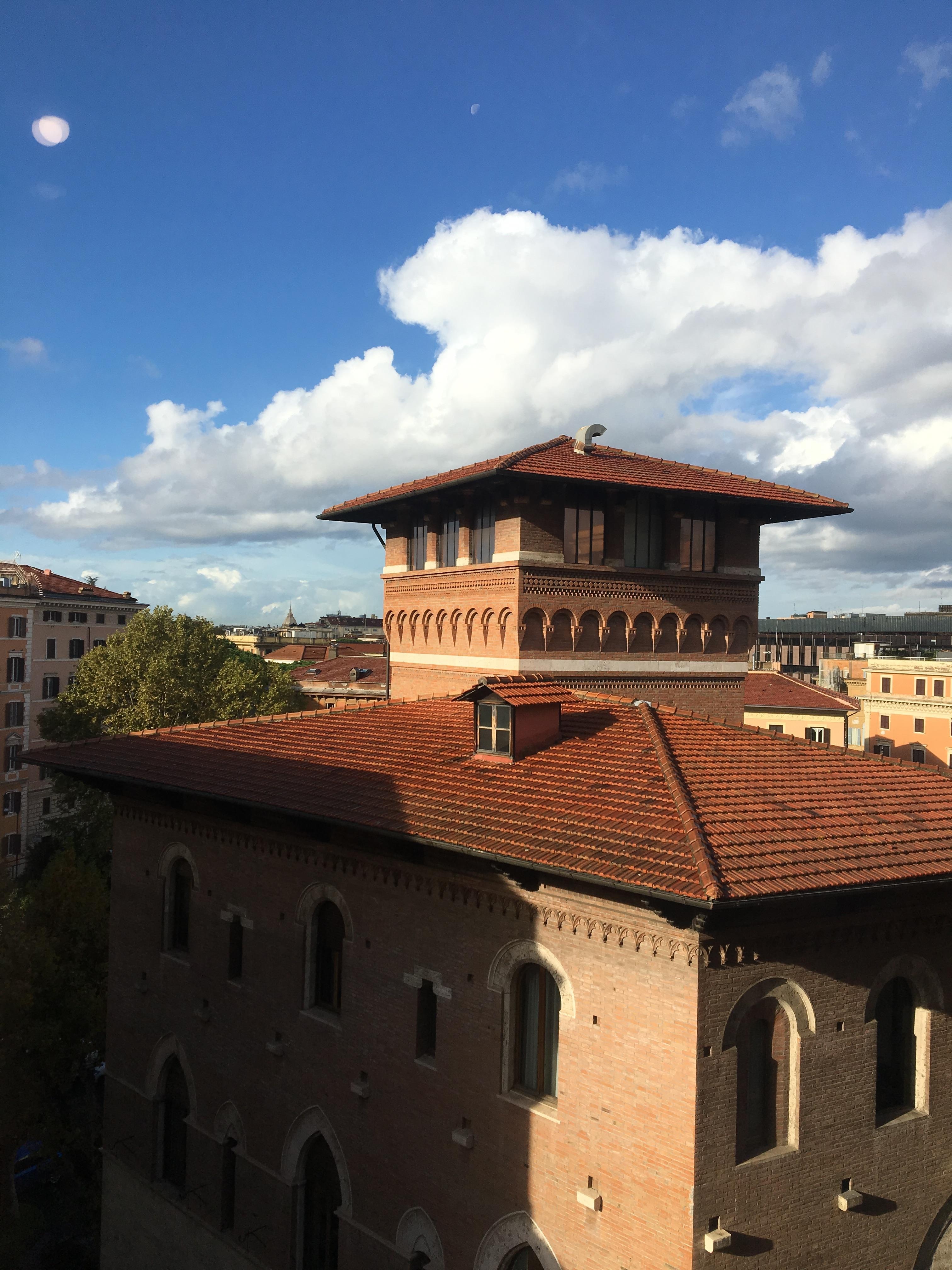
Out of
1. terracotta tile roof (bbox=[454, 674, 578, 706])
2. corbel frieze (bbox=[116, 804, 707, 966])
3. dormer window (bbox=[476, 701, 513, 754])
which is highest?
terracotta tile roof (bbox=[454, 674, 578, 706])

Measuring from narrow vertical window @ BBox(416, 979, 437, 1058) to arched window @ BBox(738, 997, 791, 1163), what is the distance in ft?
13.5

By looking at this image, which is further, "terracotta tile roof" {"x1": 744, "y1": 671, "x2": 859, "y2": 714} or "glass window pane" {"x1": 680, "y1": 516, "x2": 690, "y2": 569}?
"terracotta tile roof" {"x1": 744, "y1": 671, "x2": 859, "y2": 714}

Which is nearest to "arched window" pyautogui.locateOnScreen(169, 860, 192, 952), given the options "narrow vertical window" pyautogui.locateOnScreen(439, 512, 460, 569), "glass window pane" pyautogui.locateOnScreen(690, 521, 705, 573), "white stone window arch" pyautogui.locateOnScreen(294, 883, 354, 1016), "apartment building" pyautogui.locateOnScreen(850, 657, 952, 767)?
"white stone window arch" pyautogui.locateOnScreen(294, 883, 354, 1016)

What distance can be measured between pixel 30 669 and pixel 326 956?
45.9 meters

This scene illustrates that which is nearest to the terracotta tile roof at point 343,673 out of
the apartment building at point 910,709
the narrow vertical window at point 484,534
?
the narrow vertical window at point 484,534

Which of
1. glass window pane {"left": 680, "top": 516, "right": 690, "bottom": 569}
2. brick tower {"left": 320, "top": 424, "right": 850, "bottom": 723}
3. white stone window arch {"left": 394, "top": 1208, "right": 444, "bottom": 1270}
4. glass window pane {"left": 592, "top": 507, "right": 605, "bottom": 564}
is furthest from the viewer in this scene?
glass window pane {"left": 680, "top": 516, "right": 690, "bottom": 569}

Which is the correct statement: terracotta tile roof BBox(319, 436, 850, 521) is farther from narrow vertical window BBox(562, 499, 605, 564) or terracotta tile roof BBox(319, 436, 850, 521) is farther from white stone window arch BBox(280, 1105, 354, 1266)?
white stone window arch BBox(280, 1105, 354, 1266)

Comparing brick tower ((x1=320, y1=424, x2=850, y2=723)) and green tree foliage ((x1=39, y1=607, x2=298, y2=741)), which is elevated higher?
brick tower ((x1=320, y1=424, x2=850, y2=723))

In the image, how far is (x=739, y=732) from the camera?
14.1 m

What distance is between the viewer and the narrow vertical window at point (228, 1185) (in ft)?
51.0

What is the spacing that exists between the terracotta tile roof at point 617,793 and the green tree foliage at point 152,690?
20972mm

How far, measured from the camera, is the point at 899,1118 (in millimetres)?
11195

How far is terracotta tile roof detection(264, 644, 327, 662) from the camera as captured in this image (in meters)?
83.1

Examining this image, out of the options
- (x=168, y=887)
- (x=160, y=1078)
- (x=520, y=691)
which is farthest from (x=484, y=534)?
(x=160, y=1078)
